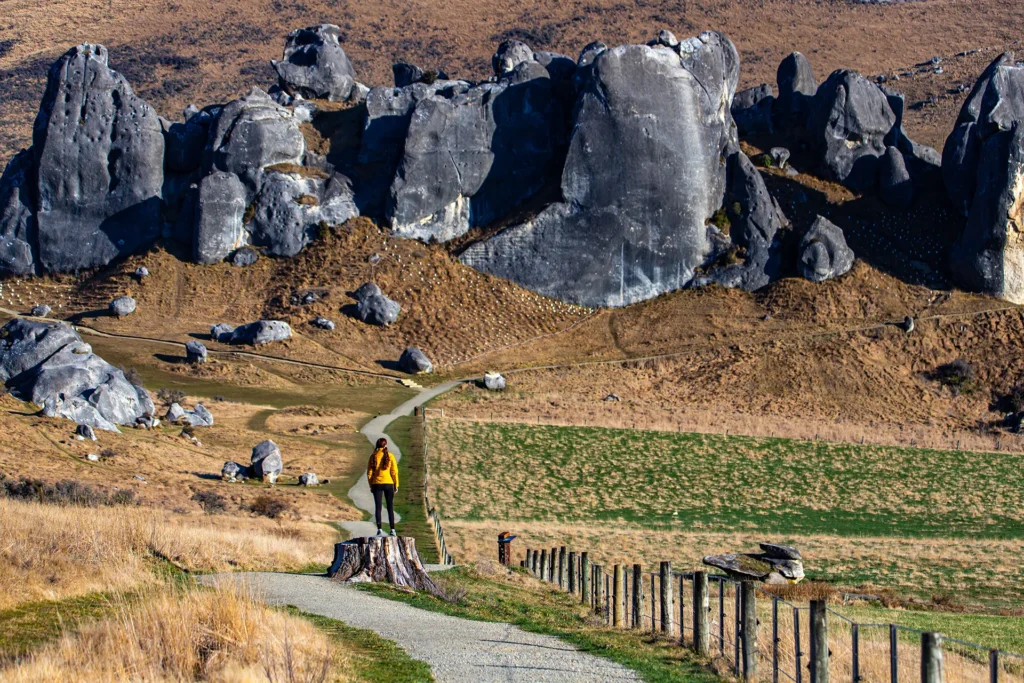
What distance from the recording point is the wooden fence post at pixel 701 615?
45.3 feet

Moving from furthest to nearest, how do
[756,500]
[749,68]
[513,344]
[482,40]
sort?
[482,40] < [749,68] < [513,344] < [756,500]

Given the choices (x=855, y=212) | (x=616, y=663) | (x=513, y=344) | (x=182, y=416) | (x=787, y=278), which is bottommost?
(x=616, y=663)

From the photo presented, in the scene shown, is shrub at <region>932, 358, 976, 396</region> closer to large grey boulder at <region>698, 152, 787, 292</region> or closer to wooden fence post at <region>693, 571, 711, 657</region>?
large grey boulder at <region>698, 152, 787, 292</region>

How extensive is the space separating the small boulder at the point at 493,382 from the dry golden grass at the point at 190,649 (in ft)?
156

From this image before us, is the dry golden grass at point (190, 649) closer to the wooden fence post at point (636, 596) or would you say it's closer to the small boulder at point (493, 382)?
the wooden fence post at point (636, 596)

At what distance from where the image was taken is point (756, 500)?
138 ft

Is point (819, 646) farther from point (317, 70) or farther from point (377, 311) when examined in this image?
point (317, 70)

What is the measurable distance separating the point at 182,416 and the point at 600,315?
93.6 ft

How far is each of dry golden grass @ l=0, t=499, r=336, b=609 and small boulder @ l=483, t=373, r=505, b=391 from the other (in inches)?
1417

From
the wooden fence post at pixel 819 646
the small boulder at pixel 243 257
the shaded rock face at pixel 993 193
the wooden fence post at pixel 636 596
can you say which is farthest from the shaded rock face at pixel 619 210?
the wooden fence post at pixel 819 646

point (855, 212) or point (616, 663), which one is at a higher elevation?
Result: point (855, 212)

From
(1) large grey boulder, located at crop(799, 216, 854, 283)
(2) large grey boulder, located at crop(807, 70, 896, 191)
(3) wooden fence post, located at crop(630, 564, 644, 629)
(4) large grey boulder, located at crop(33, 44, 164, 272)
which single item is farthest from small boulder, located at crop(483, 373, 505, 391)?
(3) wooden fence post, located at crop(630, 564, 644, 629)

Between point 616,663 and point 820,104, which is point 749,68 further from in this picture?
point 616,663

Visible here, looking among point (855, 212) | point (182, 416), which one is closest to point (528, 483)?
point (182, 416)
